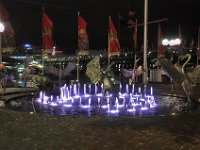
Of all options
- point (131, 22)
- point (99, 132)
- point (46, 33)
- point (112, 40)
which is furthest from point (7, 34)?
point (99, 132)

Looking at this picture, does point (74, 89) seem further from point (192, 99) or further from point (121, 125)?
point (121, 125)

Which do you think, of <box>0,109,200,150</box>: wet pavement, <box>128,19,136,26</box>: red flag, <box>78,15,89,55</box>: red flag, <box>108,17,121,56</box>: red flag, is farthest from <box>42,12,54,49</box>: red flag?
<box>0,109,200,150</box>: wet pavement

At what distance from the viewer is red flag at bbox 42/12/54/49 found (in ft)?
91.6

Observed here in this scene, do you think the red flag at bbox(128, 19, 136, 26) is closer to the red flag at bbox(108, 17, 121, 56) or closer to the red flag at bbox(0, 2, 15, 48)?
the red flag at bbox(108, 17, 121, 56)

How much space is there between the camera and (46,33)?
28062 millimetres

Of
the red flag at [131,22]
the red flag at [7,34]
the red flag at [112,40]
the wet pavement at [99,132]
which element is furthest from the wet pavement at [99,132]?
the red flag at [131,22]

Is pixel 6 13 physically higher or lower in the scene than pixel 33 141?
higher

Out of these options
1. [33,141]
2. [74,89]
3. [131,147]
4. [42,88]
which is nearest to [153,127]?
[131,147]

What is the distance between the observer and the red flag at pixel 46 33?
27.9 metres

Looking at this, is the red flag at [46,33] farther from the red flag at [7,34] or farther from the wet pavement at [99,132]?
the wet pavement at [99,132]

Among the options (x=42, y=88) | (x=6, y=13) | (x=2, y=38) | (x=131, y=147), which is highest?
(x=6, y=13)

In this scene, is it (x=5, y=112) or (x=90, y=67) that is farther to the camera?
(x=90, y=67)

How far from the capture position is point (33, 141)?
8.03 meters

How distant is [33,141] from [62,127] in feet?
4.64
